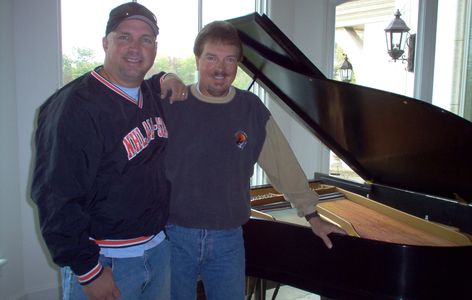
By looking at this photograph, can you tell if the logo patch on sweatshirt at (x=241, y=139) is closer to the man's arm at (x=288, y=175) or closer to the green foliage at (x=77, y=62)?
the man's arm at (x=288, y=175)

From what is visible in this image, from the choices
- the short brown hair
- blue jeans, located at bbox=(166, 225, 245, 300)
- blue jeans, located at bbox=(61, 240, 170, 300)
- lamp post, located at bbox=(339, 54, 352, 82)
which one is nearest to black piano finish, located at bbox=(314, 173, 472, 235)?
blue jeans, located at bbox=(166, 225, 245, 300)

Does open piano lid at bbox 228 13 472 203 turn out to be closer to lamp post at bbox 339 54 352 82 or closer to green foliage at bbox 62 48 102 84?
green foliage at bbox 62 48 102 84

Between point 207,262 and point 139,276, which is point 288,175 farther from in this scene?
point 139,276

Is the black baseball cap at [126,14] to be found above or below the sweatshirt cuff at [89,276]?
above

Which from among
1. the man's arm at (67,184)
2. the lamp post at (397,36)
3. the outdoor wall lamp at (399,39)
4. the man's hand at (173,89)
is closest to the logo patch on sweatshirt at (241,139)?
the man's hand at (173,89)

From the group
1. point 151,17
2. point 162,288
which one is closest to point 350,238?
point 162,288

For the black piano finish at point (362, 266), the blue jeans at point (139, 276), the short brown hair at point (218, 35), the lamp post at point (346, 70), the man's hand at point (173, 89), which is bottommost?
the black piano finish at point (362, 266)

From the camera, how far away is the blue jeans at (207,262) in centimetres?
147

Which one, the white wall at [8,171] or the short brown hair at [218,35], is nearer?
the short brown hair at [218,35]

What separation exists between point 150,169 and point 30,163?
1.99 meters

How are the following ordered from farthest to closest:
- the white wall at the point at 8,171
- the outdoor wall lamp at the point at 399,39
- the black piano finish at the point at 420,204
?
the outdoor wall lamp at the point at 399,39 → the white wall at the point at 8,171 → the black piano finish at the point at 420,204

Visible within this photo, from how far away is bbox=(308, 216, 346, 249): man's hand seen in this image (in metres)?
1.68

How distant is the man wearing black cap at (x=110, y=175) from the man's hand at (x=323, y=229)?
2.19 ft

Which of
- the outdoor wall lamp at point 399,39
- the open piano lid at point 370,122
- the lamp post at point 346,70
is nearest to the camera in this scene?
the open piano lid at point 370,122
